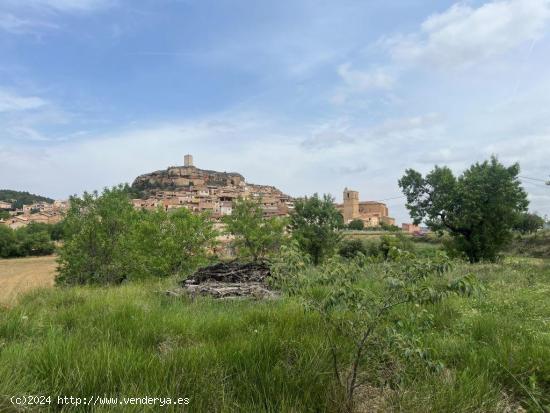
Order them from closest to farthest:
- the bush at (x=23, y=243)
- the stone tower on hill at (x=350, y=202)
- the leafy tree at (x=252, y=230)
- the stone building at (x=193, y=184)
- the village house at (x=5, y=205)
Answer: the leafy tree at (x=252, y=230)
the bush at (x=23, y=243)
the stone tower on hill at (x=350, y=202)
the village house at (x=5, y=205)
the stone building at (x=193, y=184)

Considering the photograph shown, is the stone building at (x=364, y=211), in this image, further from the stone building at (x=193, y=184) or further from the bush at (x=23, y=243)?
the bush at (x=23, y=243)

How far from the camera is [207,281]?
984 cm

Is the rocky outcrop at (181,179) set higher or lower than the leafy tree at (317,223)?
higher

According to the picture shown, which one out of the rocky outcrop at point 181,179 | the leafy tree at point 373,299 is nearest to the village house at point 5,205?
the rocky outcrop at point 181,179

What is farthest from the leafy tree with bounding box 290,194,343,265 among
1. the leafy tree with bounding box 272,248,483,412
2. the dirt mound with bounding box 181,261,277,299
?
the leafy tree with bounding box 272,248,483,412

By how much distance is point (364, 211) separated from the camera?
12212 centimetres

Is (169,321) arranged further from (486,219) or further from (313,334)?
(486,219)

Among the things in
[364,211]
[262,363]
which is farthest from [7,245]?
[364,211]

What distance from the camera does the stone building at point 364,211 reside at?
104463mm

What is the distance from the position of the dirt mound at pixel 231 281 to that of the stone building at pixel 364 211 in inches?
3433

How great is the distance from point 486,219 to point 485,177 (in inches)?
110

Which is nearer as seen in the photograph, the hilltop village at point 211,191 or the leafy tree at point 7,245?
the leafy tree at point 7,245

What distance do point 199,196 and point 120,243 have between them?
94872 mm

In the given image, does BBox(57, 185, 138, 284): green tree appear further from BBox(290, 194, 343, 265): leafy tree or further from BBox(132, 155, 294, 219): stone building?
BBox(132, 155, 294, 219): stone building
